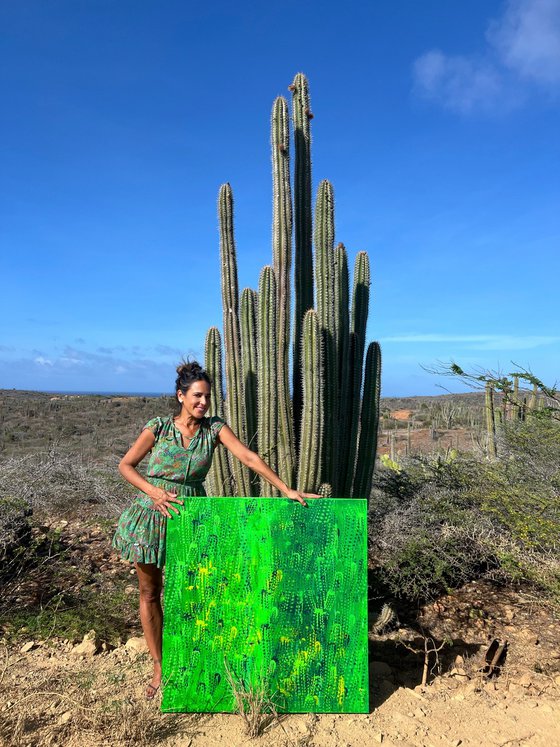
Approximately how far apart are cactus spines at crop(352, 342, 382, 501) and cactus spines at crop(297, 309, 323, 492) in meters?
0.90

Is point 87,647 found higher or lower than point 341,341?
lower

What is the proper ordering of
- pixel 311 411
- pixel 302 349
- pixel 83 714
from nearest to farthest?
pixel 83 714
pixel 311 411
pixel 302 349

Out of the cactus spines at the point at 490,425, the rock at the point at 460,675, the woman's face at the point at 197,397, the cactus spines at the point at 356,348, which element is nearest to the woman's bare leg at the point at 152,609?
the woman's face at the point at 197,397

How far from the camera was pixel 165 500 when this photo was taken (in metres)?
3.14

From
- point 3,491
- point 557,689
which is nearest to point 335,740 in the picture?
point 557,689

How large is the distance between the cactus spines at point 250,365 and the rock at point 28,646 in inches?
87.3

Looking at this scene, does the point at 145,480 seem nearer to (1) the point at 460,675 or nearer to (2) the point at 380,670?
(2) the point at 380,670

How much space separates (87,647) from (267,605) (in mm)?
1660

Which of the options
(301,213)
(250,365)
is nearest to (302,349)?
(250,365)

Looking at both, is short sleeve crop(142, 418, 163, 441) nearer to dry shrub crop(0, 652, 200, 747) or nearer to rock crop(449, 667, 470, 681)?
dry shrub crop(0, 652, 200, 747)

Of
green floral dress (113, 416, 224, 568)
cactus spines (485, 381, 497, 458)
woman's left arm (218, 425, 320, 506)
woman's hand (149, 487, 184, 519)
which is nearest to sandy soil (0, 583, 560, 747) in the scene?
green floral dress (113, 416, 224, 568)

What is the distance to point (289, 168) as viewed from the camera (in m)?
6.18

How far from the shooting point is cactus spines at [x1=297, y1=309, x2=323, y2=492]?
5105 mm

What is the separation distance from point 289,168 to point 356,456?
308 centimetres
